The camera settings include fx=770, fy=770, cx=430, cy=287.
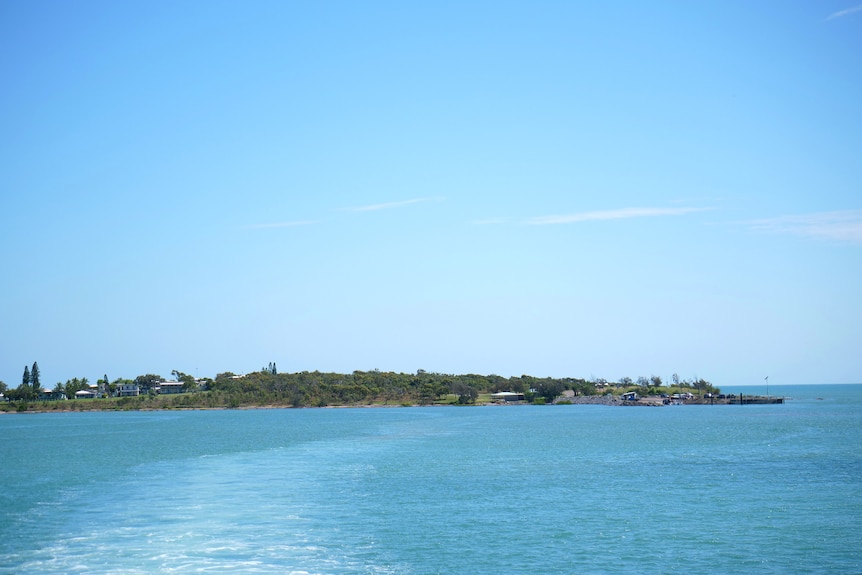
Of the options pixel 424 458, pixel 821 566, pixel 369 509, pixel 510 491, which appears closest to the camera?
pixel 821 566

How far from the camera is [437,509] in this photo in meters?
36.1

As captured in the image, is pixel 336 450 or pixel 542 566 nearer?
pixel 542 566

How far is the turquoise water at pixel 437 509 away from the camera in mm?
26734

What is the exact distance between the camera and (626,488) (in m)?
41.9

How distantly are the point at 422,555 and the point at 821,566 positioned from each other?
13407 mm

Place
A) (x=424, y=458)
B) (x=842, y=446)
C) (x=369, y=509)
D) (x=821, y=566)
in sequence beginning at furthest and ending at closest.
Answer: (x=842, y=446) < (x=424, y=458) < (x=369, y=509) < (x=821, y=566)

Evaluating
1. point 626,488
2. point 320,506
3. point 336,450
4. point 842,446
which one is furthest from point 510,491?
point 842,446

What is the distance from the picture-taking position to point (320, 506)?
3669 cm

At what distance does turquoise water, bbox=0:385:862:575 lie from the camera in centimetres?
2673

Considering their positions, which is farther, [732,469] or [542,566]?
[732,469]

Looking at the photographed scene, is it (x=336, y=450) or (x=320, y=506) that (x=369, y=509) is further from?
(x=336, y=450)

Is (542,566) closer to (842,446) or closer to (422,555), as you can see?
(422,555)

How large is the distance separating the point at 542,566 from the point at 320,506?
1397cm

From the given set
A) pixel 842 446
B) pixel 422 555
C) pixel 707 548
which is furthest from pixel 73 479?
pixel 842 446
